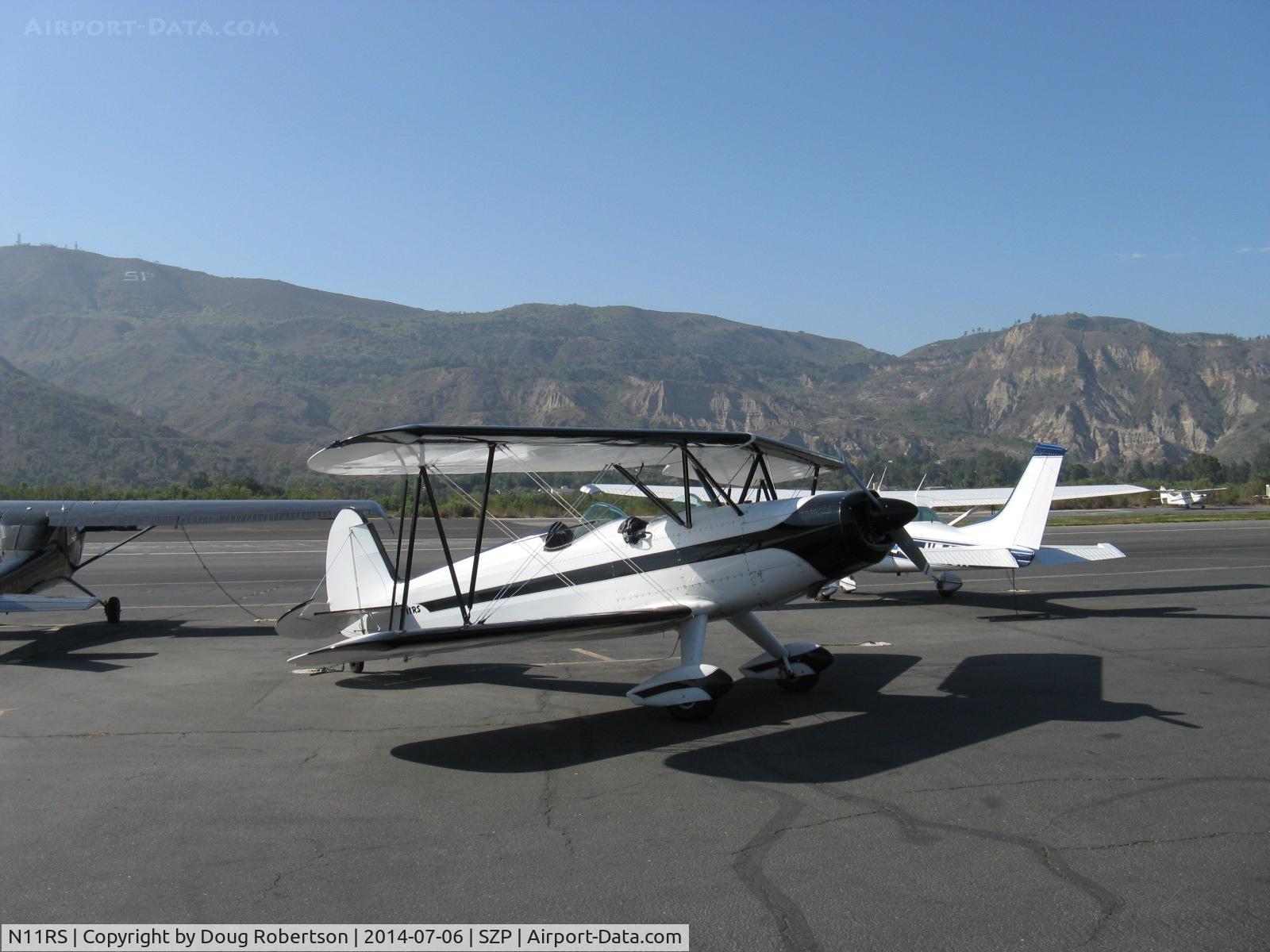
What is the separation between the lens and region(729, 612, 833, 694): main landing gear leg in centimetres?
980

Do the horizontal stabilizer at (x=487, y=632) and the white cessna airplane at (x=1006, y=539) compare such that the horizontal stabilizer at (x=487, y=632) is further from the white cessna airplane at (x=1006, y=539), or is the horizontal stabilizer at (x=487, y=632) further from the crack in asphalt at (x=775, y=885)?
the white cessna airplane at (x=1006, y=539)

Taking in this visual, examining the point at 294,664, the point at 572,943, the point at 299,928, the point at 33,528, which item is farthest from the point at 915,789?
the point at 33,528

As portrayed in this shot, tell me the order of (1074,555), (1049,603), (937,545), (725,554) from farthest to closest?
1. (1074,555)
2. (1049,603)
3. (937,545)
4. (725,554)

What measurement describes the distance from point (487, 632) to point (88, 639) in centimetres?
959

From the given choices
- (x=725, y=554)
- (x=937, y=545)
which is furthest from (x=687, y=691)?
(x=937, y=545)

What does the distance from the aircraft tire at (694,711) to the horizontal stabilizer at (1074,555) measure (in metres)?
11.6

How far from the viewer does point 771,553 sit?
9.20 metres

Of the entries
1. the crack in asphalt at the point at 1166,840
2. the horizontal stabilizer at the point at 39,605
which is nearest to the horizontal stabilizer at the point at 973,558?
the crack in asphalt at the point at 1166,840

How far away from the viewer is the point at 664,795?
6.46 m

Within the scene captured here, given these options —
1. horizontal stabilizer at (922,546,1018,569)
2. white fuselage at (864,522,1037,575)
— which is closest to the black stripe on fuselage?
horizontal stabilizer at (922,546,1018,569)

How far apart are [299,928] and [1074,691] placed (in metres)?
8.22

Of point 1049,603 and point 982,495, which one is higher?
point 982,495

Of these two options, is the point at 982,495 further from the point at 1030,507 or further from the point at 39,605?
the point at 39,605

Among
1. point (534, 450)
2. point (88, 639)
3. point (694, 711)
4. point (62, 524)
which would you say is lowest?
point (88, 639)
